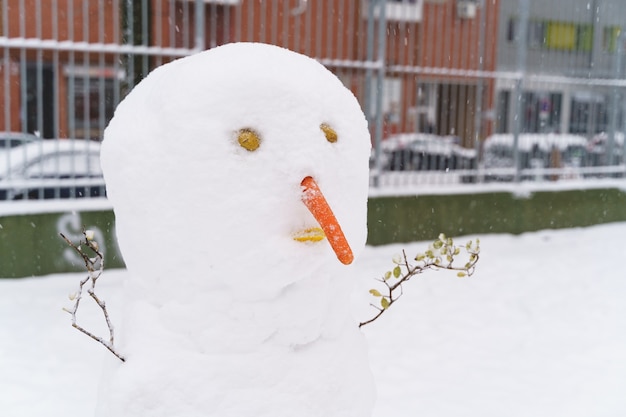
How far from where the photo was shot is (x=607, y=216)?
919cm

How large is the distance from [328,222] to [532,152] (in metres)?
7.03

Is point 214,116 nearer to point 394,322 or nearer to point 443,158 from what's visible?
point 394,322

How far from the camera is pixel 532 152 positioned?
8.44 metres

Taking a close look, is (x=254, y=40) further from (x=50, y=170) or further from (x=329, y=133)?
(x=329, y=133)

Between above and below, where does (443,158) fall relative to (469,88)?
below

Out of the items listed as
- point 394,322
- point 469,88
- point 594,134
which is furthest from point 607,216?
point 394,322

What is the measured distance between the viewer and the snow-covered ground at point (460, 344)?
384 cm

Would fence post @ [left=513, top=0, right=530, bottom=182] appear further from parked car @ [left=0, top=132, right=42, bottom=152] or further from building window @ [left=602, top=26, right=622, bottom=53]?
parked car @ [left=0, top=132, right=42, bottom=152]

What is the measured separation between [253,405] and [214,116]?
0.85 meters

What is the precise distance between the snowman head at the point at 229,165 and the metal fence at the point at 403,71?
12.7ft

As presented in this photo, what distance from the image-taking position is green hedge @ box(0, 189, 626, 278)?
5.63 m

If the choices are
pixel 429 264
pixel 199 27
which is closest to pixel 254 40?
pixel 199 27

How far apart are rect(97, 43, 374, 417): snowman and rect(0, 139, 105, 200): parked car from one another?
3.80m

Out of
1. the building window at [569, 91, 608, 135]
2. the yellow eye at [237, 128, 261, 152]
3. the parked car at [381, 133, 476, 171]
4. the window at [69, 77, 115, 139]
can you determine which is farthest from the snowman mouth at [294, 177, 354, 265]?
the building window at [569, 91, 608, 135]
